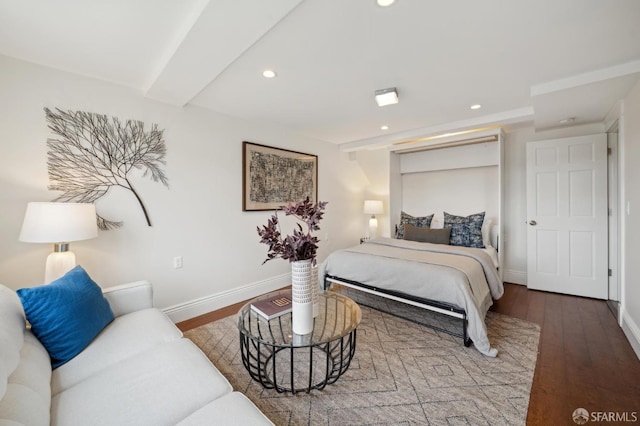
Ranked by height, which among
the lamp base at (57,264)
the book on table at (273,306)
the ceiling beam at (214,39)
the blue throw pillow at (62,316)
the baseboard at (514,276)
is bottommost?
the baseboard at (514,276)

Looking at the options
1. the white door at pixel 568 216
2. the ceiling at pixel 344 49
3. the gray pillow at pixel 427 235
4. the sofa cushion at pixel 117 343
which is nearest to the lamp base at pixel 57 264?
the sofa cushion at pixel 117 343

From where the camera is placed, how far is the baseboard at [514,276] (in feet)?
12.2

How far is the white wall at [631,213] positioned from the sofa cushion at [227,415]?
2.90 meters

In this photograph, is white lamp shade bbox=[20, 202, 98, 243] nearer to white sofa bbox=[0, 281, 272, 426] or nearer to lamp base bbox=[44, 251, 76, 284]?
lamp base bbox=[44, 251, 76, 284]

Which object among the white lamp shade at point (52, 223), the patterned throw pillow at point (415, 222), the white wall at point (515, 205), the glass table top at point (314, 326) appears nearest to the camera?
the glass table top at point (314, 326)

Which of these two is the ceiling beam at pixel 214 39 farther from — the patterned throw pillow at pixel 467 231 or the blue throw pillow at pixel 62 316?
the patterned throw pillow at pixel 467 231

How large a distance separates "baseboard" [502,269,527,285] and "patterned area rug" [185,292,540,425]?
5.17 feet

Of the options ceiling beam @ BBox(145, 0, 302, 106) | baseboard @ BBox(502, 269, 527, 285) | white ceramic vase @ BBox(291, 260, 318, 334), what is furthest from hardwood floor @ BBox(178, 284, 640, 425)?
ceiling beam @ BBox(145, 0, 302, 106)

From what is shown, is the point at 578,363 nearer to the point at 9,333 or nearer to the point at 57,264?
the point at 9,333

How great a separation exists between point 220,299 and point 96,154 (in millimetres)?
1856

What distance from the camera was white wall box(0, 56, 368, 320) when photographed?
186 centimetres

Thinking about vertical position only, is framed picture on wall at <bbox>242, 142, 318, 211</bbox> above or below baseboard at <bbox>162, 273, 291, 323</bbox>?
above

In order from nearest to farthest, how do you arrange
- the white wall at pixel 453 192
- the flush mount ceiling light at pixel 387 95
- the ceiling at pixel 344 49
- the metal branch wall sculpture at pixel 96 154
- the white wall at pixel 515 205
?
the ceiling at pixel 344 49, the metal branch wall sculpture at pixel 96 154, the flush mount ceiling light at pixel 387 95, the white wall at pixel 515 205, the white wall at pixel 453 192

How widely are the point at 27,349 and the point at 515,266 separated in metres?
4.96
